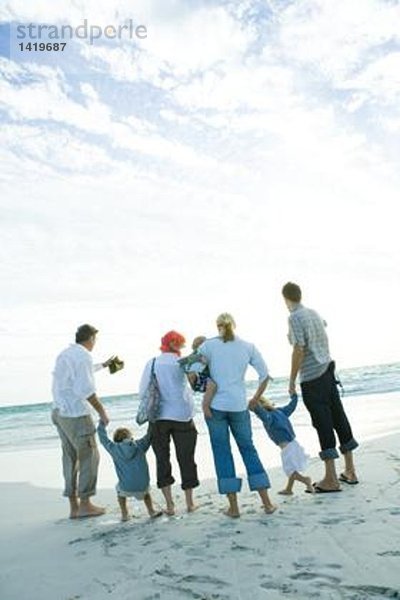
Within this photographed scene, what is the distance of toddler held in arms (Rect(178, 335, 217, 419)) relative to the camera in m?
5.03

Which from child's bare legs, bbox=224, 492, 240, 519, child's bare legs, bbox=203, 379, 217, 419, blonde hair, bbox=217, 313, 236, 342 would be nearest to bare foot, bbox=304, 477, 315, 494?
child's bare legs, bbox=224, 492, 240, 519

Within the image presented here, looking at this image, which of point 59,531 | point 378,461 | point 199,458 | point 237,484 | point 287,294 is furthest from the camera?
point 199,458

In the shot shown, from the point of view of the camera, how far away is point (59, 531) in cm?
518

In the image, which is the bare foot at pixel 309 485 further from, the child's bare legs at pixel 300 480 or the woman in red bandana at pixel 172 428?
the woman in red bandana at pixel 172 428

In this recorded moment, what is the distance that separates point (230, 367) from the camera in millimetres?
5055

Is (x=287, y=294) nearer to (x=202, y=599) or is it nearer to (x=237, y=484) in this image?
(x=237, y=484)

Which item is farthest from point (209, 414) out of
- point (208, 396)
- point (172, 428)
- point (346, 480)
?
point (346, 480)

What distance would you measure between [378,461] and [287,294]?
8.27 feet

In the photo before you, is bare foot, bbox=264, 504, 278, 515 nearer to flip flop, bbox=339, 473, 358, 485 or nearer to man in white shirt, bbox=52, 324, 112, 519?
flip flop, bbox=339, 473, 358, 485

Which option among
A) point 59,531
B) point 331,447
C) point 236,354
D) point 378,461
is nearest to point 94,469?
point 59,531

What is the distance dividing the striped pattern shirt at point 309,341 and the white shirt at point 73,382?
2.10 m

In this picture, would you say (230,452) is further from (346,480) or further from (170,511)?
(346,480)

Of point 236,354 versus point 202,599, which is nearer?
point 202,599

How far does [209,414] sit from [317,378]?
1.21m
